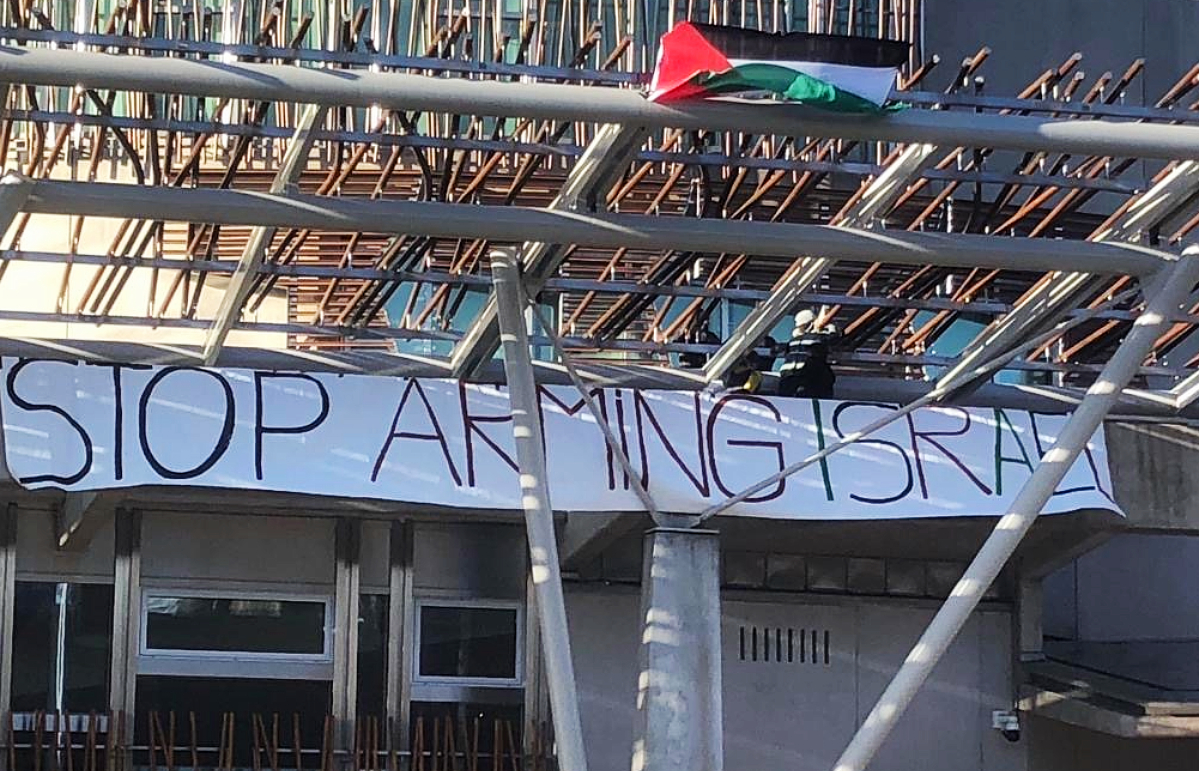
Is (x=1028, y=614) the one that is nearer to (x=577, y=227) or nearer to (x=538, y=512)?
(x=538, y=512)

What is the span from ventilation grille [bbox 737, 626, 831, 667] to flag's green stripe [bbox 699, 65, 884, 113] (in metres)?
7.40

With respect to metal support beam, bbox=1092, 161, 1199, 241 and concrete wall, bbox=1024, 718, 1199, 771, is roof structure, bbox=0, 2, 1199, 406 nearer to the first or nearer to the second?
metal support beam, bbox=1092, 161, 1199, 241

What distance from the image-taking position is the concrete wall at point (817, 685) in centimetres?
1622

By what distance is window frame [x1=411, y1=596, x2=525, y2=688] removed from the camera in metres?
15.9

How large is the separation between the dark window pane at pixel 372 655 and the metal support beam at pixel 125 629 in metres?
1.64

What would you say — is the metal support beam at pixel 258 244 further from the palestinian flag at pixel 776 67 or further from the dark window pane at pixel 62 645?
the dark window pane at pixel 62 645

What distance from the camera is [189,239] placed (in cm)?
1320

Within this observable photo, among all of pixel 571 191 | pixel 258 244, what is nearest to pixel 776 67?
pixel 571 191

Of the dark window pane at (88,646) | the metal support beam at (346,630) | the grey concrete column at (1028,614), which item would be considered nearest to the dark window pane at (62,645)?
the dark window pane at (88,646)

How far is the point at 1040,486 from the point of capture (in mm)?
11570

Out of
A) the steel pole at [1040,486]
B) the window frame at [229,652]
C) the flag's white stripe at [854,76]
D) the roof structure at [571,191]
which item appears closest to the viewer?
the flag's white stripe at [854,76]

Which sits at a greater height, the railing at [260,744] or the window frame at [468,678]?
the window frame at [468,678]

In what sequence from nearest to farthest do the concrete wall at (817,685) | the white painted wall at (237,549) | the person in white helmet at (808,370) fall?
the person in white helmet at (808,370) → the white painted wall at (237,549) → the concrete wall at (817,685)

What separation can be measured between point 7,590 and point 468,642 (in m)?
3.39
